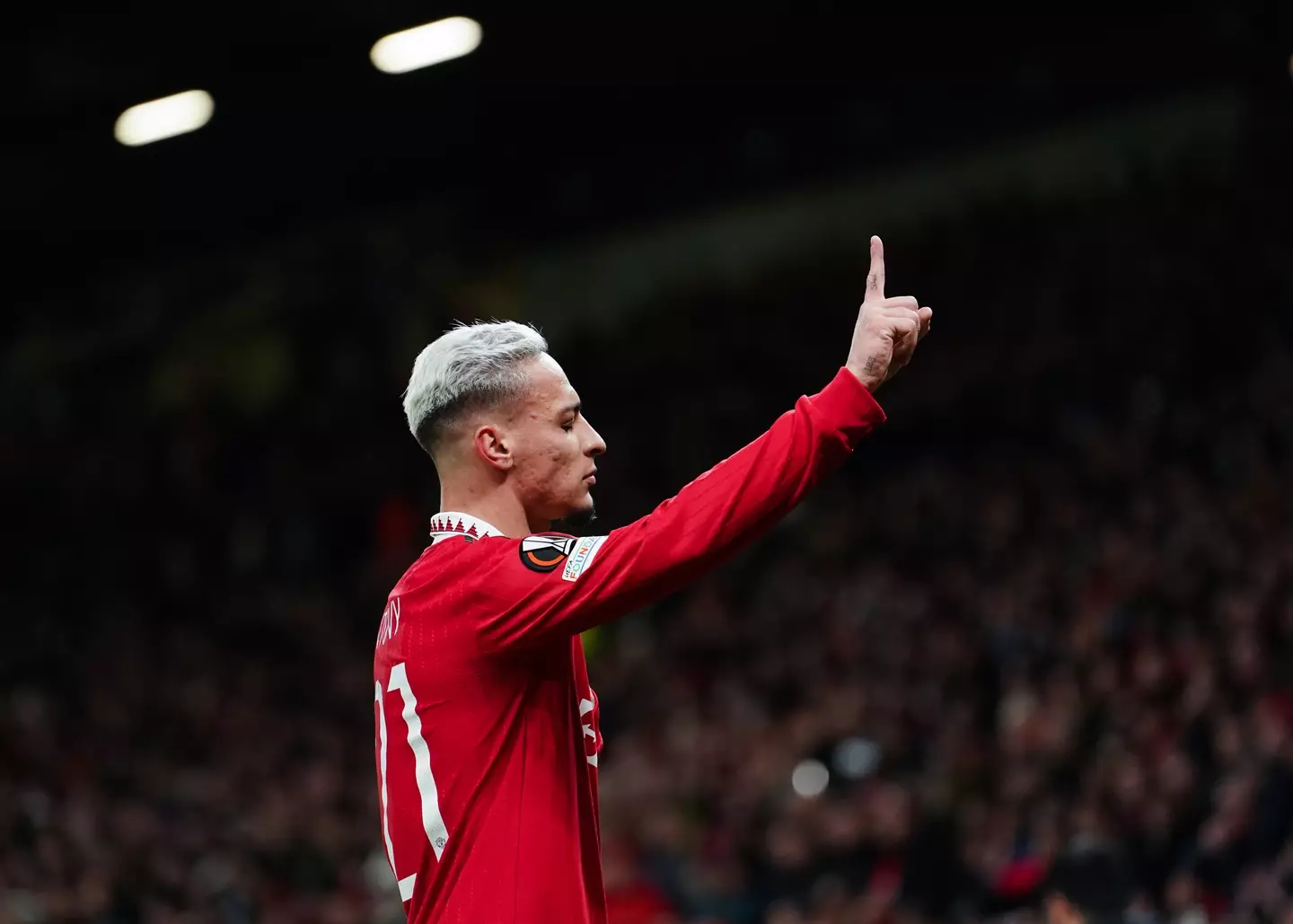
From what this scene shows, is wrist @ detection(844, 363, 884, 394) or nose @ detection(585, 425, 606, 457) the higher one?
nose @ detection(585, 425, 606, 457)

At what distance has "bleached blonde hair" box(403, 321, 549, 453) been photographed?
11.9 feet

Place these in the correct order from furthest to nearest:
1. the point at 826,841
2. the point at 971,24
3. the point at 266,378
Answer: the point at 266,378, the point at 971,24, the point at 826,841

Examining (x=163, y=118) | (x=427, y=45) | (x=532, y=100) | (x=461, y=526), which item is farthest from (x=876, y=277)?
(x=532, y=100)

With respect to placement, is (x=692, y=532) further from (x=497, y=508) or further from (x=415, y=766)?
(x=415, y=766)

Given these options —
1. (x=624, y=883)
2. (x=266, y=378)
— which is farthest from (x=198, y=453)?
(x=624, y=883)

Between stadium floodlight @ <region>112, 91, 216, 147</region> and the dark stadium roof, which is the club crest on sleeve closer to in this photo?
the dark stadium roof

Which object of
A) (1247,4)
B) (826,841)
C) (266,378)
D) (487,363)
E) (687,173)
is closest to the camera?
(487,363)

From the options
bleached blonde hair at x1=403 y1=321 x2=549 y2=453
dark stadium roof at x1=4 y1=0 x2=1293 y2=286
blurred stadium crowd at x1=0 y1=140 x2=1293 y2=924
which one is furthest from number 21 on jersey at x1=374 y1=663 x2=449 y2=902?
dark stadium roof at x1=4 y1=0 x2=1293 y2=286

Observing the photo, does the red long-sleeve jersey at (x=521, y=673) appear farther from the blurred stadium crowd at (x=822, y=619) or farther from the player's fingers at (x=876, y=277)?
the blurred stadium crowd at (x=822, y=619)

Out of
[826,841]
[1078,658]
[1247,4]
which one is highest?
[1247,4]

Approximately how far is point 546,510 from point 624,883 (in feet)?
26.2

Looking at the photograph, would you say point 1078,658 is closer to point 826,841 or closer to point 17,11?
point 826,841

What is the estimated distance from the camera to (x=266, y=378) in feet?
75.2

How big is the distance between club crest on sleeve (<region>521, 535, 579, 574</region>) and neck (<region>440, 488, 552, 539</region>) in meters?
0.17
